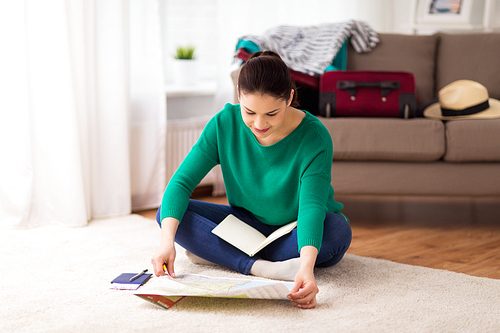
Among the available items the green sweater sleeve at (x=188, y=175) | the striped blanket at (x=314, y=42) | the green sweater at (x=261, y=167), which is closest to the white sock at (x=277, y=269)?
the green sweater at (x=261, y=167)

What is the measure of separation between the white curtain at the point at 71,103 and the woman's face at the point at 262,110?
1.09 meters

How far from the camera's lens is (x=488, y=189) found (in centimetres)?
192

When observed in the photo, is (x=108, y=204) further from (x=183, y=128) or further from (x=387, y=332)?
(x=387, y=332)

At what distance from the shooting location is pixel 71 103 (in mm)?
1970

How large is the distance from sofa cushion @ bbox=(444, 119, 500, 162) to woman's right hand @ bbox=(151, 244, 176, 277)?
1.25m

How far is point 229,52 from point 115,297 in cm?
173

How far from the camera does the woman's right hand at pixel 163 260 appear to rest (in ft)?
3.75

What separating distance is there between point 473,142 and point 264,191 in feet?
3.30

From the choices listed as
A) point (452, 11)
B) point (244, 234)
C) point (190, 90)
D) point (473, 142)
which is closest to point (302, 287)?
point (244, 234)

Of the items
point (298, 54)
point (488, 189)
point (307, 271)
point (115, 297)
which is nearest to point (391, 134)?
point (488, 189)

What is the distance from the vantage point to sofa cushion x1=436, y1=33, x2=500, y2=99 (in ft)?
8.00

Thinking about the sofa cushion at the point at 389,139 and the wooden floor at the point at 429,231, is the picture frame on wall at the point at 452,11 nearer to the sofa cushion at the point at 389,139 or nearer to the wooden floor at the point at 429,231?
the wooden floor at the point at 429,231

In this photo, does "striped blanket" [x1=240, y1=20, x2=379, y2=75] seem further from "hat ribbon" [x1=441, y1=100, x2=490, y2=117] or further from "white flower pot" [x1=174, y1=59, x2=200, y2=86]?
"hat ribbon" [x1=441, y1=100, x2=490, y2=117]

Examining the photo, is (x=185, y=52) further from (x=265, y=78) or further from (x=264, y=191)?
(x=265, y=78)
